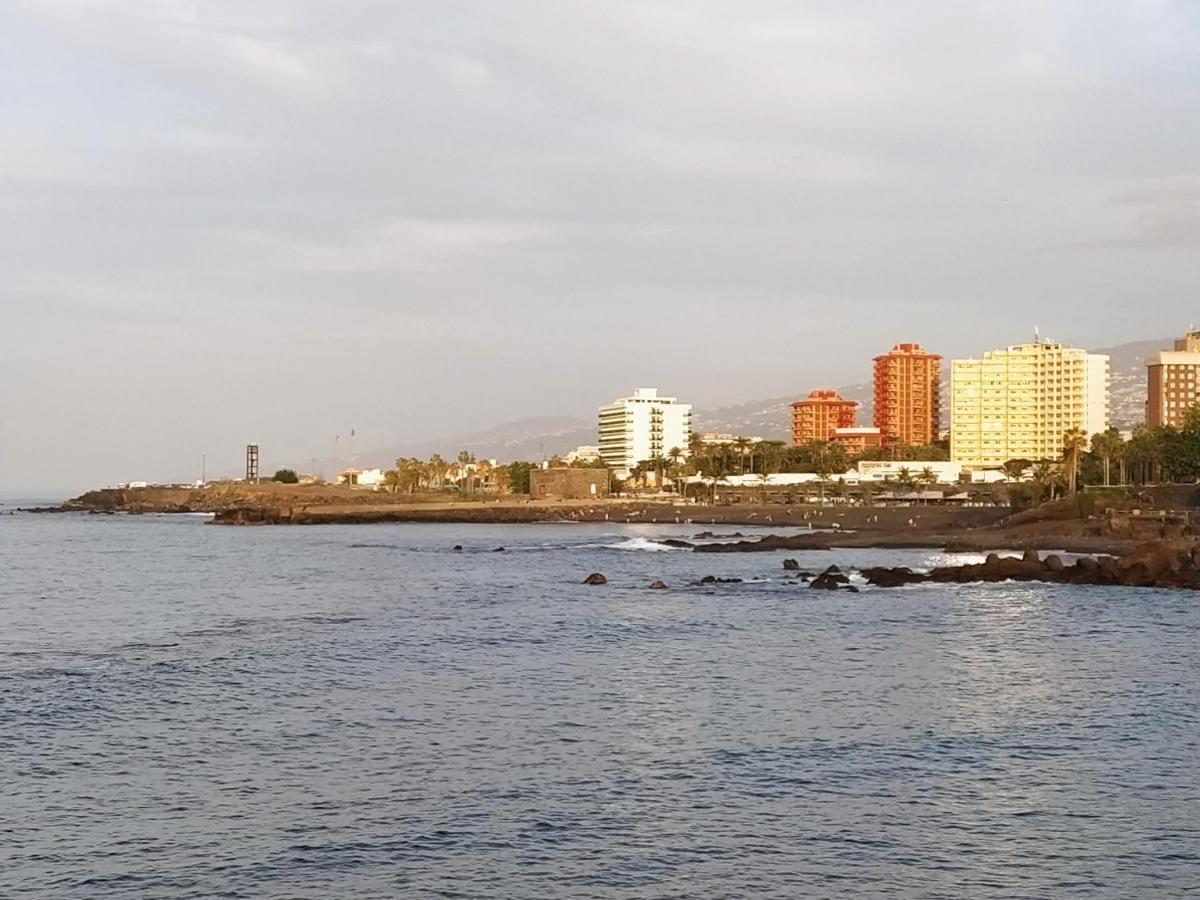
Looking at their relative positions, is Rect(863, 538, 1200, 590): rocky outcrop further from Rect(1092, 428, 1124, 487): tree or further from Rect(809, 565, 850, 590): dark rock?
Rect(1092, 428, 1124, 487): tree

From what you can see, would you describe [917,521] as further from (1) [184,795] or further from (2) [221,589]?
(1) [184,795]

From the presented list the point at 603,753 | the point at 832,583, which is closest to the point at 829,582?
the point at 832,583

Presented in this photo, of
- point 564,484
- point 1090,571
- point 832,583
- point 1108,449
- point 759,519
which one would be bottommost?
point 832,583

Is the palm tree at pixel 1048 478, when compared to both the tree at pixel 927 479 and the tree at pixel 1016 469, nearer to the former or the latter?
the tree at pixel 927 479

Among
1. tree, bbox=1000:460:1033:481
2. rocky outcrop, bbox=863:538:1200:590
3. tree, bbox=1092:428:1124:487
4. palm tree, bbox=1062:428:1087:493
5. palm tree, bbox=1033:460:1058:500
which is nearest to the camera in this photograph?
rocky outcrop, bbox=863:538:1200:590

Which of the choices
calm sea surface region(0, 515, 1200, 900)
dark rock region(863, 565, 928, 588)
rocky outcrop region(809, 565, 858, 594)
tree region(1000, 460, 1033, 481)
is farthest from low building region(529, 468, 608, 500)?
calm sea surface region(0, 515, 1200, 900)

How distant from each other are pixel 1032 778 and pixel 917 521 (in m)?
101

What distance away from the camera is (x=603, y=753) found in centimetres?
2125

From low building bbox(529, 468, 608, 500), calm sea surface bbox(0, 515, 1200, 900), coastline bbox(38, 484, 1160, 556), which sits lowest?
calm sea surface bbox(0, 515, 1200, 900)

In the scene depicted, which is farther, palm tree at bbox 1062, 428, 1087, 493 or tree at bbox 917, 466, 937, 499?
tree at bbox 917, 466, 937, 499

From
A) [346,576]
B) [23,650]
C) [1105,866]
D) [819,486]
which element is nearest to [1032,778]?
[1105,866]

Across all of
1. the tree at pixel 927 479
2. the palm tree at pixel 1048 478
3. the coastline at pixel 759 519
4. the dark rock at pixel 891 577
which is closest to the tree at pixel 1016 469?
the tree at pixel 927 479

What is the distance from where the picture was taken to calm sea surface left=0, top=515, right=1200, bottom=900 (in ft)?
49.7

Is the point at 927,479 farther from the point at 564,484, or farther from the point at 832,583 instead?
the point at 832,583
